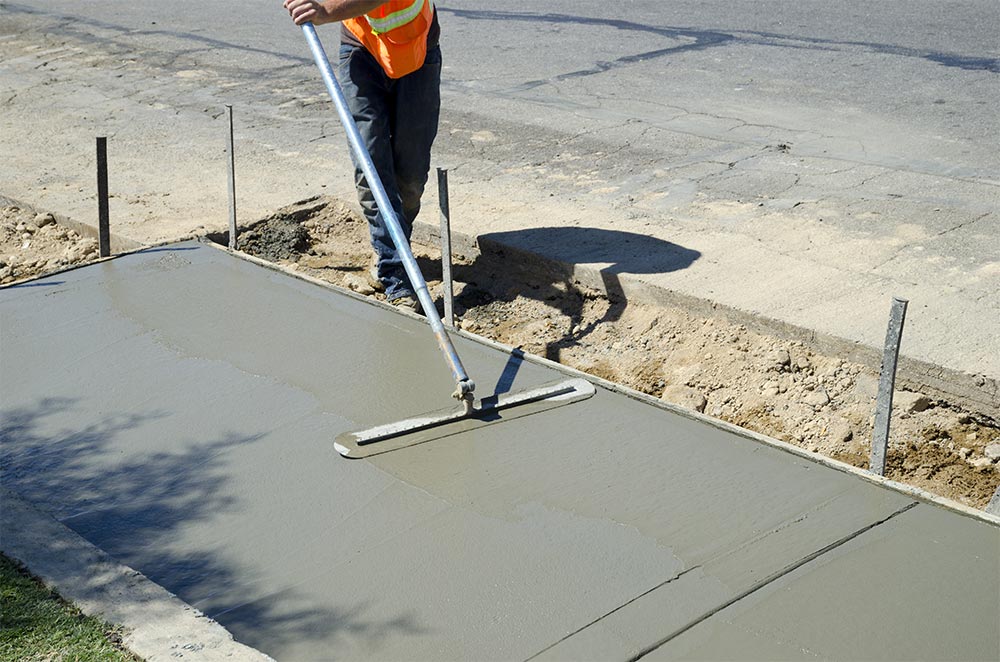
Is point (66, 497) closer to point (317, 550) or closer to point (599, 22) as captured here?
point (317, 550)

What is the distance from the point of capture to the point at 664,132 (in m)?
7.39

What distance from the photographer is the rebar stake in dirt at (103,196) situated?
5234 millimetres

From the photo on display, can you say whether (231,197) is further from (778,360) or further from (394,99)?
(778,360)

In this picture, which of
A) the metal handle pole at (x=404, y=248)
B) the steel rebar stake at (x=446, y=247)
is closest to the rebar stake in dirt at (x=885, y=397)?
the metal handle pole at (x=404, y=248)

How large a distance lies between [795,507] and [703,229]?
102 inches

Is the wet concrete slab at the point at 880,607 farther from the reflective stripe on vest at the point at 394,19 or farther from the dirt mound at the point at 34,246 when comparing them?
the dirt mound at the point at 34,246

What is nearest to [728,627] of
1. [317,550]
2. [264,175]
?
[317,550]

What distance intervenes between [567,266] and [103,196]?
2.24 metres

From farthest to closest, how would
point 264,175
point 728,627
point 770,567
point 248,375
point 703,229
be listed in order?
point 264,175, point 703,229, point 248,375, point 770,567, point 728,627

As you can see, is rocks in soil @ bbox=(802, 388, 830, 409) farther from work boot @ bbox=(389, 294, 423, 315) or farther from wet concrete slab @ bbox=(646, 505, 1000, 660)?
work boot @ bbox=(389, 294, 423, 315)

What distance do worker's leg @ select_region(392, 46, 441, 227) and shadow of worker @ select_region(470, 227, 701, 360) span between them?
0.54m

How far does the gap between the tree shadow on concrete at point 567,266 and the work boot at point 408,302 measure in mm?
318

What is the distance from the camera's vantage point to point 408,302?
4.96 meters

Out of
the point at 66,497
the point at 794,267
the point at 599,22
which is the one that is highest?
the point at 599,22
